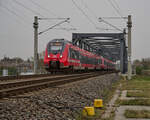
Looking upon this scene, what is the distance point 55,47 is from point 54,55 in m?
0.87

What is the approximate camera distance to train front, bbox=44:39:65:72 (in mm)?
26719

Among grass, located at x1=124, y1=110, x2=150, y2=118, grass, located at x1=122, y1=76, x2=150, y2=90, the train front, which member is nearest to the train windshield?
the train front

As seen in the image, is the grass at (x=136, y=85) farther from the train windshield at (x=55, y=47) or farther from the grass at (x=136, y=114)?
the grass at (x=136, y=114)

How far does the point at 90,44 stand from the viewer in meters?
78.7

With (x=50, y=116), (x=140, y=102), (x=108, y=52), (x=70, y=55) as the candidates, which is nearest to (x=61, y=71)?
(x=70, y=55)

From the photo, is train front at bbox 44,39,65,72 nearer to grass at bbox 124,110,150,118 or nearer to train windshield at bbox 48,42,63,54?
train windshield at bbox 48,42,63,54

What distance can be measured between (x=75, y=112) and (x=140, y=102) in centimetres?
389

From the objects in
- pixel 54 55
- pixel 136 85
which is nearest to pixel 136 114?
pixel 136 85

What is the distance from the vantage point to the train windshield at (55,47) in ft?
88.7

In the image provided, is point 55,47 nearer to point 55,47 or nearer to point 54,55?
point 55,47

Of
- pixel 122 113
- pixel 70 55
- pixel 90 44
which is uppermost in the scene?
Answer: pixel 90 44

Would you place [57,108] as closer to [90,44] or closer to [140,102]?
[140,102]

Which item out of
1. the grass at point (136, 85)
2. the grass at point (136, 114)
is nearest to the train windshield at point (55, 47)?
the grass at point (136, 85)

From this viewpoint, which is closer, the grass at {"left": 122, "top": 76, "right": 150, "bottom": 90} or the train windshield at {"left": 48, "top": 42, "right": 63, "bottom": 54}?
the grass at {"left": 122, "top": 76, "right": 150, "bottom": 90}
